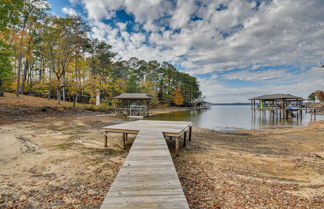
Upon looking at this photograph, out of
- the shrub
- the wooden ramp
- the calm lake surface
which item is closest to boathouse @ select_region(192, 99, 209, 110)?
the calm lake surface

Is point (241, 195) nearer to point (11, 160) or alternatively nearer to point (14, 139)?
point (11, 160)

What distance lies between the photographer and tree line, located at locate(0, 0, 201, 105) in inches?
485

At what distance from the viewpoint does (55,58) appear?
20.1 m

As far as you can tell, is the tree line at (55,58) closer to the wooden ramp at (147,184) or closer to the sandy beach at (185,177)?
the sandy beach at (185,177)

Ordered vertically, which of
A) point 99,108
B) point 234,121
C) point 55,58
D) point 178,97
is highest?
point 55,58

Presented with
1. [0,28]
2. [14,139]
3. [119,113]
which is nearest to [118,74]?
[119,113]

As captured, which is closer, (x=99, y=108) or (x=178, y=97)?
Answer: (x=99, y=108)

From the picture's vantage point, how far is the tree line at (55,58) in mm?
12328

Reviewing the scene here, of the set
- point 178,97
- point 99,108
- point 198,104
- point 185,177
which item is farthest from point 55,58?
point 198,104

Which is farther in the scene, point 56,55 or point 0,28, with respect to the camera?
point 56,55

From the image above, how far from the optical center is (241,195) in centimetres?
299

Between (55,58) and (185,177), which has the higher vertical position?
(55,58)

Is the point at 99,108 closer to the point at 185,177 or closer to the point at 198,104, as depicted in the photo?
the point at 185,177

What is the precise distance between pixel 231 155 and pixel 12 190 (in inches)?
248
